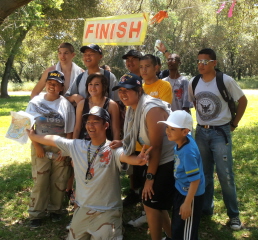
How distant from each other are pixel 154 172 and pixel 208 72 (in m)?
1.46

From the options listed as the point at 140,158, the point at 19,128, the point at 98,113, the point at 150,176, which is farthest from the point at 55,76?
the point at 150,176

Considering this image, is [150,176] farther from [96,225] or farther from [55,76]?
[55,76]

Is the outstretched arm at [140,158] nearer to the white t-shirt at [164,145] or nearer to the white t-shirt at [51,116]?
the white t-shirt at [164,145]

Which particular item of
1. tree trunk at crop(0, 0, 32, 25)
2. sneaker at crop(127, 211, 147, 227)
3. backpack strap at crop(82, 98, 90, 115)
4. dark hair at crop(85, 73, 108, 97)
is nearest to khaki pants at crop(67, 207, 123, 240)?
sneaker at crop(127, 211, 147, 227)

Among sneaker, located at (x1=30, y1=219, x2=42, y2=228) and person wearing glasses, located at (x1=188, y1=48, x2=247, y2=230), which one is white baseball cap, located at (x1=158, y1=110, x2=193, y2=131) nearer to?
person wearing glasses, located at (x1=188, y1=48, x2=247, y2=230)

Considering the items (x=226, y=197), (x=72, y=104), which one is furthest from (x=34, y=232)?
A: (x=226, y=197)

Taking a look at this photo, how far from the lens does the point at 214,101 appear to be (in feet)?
11.6

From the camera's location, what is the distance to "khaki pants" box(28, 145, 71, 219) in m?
3.77

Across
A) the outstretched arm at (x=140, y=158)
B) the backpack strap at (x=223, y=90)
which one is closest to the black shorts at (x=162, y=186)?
the outstretched arm at (x=140, y=158)

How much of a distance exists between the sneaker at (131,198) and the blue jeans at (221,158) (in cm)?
119

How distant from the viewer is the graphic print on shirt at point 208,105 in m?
3.53

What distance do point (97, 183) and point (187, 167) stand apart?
1.08 m

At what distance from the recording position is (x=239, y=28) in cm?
1057

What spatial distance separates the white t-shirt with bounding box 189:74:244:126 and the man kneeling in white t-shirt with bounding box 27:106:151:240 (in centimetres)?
117
